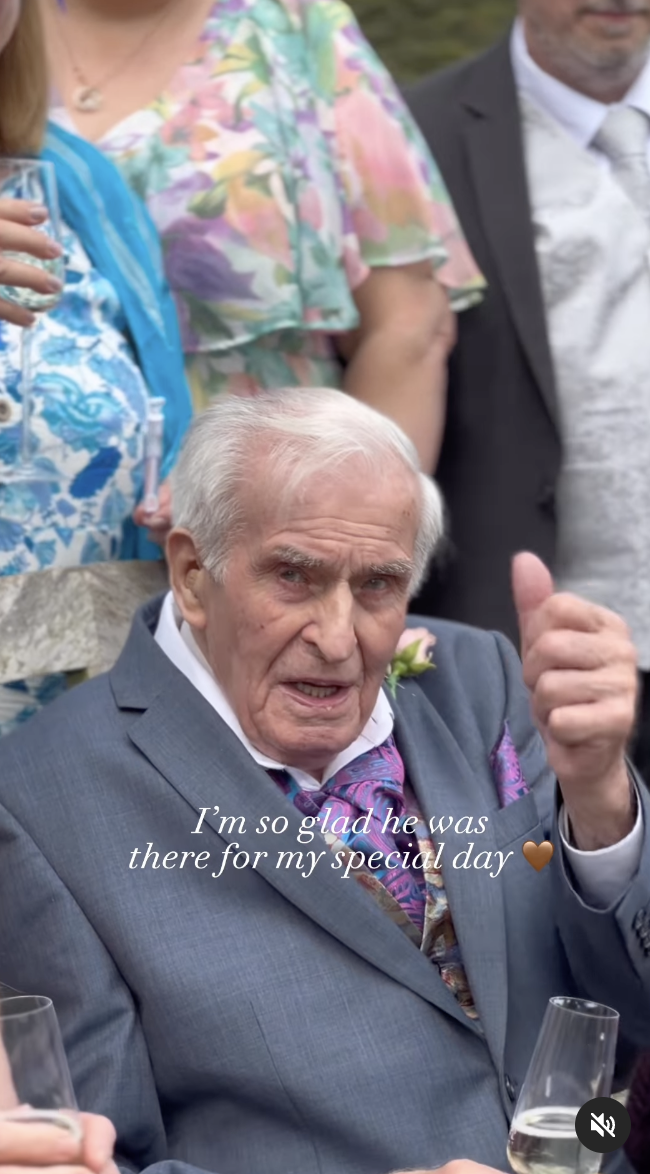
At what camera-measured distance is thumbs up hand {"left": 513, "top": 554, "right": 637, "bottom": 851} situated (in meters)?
2.79

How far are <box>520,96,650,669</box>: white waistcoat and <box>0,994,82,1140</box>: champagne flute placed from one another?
192 centimetres

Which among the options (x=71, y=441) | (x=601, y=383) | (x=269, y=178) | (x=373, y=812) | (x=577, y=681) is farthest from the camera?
(x=601, y=383)

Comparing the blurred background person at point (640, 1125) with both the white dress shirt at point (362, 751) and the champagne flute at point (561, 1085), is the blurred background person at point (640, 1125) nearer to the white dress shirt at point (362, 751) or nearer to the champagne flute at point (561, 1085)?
the champagne flute at point (561, 1085)

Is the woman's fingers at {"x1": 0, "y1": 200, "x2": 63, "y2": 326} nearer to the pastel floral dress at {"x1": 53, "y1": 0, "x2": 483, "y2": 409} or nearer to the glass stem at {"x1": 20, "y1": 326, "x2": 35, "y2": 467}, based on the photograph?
the glass stem at {"x1": 20, "y1": 326, "x2": 35, "y2": 467}

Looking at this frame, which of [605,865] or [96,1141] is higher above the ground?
[96,1141]

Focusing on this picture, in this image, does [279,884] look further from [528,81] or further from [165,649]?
[528,81]

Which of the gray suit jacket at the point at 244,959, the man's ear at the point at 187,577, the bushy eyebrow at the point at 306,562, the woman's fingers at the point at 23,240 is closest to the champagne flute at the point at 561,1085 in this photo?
the gray suit jacket at the point at 244,959

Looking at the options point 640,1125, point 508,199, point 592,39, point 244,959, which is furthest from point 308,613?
point 592,39

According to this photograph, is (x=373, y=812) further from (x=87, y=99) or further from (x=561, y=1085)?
(x=87, y=99)

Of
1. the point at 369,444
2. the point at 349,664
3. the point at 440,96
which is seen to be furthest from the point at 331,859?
the point at 440,96

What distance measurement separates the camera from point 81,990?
2814 millimetres

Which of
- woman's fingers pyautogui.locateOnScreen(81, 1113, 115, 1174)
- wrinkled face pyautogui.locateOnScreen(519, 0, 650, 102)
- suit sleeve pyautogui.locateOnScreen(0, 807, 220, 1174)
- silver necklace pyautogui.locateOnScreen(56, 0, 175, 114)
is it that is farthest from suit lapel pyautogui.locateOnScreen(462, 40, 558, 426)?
woman's fingers pyautogui.locateOnScreen(81, 1113, 115, 1174)

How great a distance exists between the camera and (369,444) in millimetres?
3115

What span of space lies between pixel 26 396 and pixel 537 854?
3.50 feet
